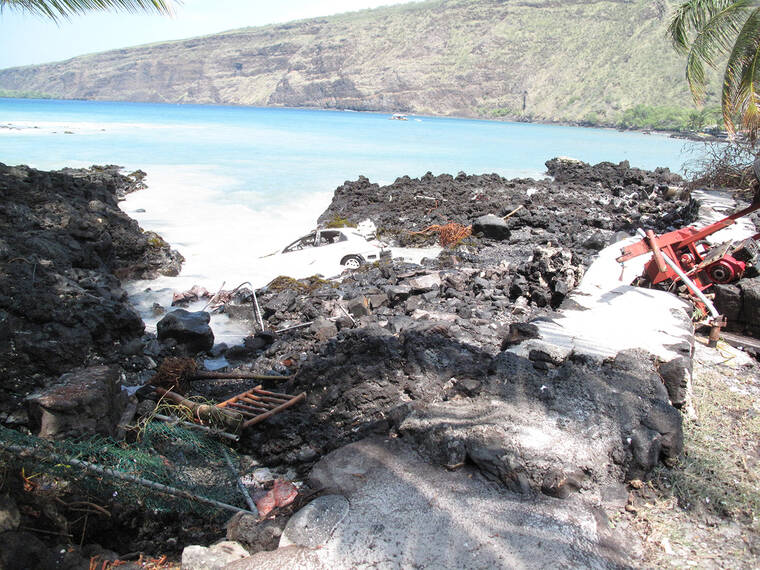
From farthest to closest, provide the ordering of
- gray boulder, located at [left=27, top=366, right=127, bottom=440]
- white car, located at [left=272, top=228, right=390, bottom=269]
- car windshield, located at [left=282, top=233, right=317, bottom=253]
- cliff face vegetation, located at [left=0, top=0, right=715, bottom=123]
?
cliff face vegetation, located at [left=0, top=0, right=715, bottom=123] → car windshield, located at [left=282, top=233, right=317, bottom=253] → white car, located at [left=272, top=228, right=390, bottom=269] → gray boulder, located at [left=27, top=366, right=127, bottom=440]

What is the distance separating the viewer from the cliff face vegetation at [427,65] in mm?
77688

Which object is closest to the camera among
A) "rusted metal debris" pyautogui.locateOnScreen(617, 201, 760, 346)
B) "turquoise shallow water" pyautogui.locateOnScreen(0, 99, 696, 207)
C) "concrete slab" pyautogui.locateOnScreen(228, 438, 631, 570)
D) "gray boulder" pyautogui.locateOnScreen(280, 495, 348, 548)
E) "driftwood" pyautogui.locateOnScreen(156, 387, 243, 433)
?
"concrete slab" pyautogui.locateOnScreen(228, 438, 631, 570)

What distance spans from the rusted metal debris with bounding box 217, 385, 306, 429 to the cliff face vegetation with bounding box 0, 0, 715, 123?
252 feet

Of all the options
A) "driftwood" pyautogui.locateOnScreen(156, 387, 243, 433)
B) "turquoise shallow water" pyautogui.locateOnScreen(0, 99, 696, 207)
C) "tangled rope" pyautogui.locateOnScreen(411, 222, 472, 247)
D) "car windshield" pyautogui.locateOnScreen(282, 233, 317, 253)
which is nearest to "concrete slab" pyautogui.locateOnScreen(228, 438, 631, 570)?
"driftwood" pyautogui.locateOnScreen(156, 387, 243, 433)

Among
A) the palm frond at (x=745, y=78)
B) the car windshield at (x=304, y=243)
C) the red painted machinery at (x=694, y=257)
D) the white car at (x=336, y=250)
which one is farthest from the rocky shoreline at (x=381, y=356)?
the car windshield at (x=304, y=243)

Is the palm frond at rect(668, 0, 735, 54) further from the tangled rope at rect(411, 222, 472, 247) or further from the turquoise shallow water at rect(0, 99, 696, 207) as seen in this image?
the turquoise shallow water at rect(0, 99, 696, 207)

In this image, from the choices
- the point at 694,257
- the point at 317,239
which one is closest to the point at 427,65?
the point at 317,239

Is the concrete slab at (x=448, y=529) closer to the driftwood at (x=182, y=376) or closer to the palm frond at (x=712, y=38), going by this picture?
the driftwood at (x=182, y=376)

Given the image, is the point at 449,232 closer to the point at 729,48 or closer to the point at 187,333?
the point at 729,48

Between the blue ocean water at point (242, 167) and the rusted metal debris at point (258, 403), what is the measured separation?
4.25 meters

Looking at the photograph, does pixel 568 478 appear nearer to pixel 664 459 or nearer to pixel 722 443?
pixel 664 459

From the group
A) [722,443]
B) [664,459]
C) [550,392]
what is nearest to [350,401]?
[550,392]

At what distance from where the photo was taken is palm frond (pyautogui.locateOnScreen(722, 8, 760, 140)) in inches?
398

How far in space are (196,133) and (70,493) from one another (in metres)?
45.8
